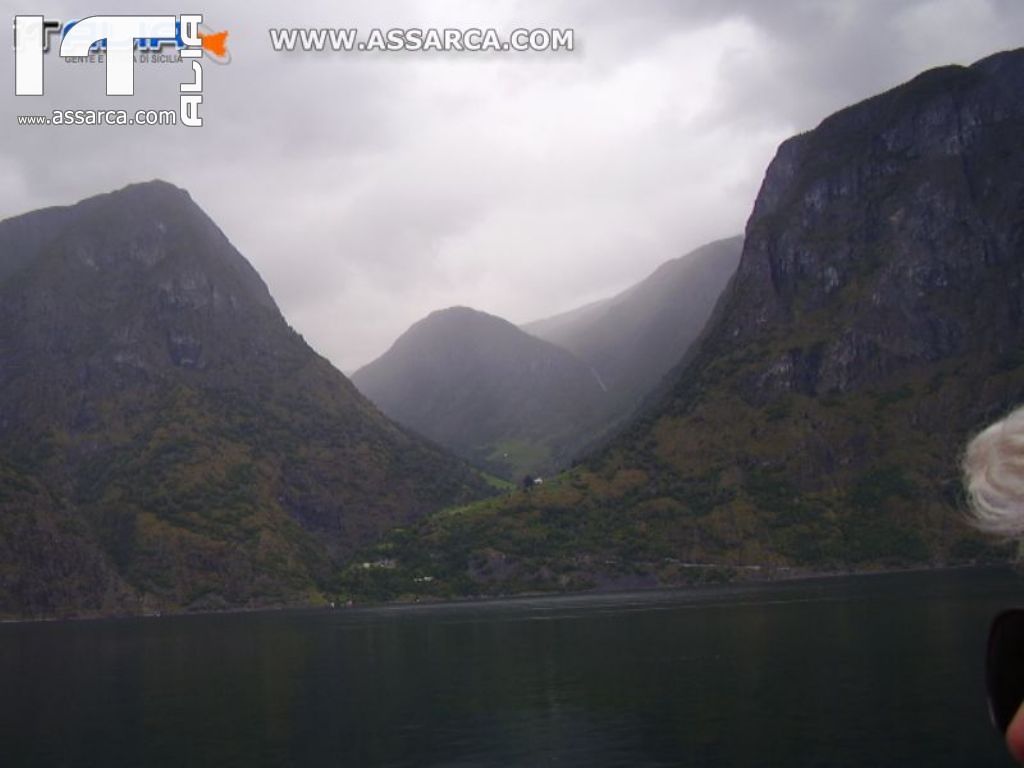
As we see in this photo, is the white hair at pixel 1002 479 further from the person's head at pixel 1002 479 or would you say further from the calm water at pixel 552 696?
the calm water at pixel 552 696

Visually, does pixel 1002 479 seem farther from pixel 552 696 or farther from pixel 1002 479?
pixel 552 696

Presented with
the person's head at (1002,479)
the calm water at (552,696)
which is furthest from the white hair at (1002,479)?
the calm water at (552,696)

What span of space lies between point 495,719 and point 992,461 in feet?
205

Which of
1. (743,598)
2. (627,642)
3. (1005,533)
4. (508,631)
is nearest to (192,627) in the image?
(508,631)

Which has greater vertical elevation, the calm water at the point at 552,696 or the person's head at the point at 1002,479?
the person's head at the point at 1002,479

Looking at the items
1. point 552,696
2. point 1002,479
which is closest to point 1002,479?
point 1002,479

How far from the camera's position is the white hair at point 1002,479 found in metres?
4.24

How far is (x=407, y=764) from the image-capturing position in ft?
168

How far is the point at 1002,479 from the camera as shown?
429 centimetres

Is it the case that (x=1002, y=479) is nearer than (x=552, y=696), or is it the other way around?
(x=1002, y=479)

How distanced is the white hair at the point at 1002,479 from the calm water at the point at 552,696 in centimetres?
4466

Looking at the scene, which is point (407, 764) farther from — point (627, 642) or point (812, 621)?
point (812, 621)

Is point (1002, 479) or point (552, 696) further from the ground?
point (1002, 479)

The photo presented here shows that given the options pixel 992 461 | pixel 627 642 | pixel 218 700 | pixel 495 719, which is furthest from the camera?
pixel 627 642
